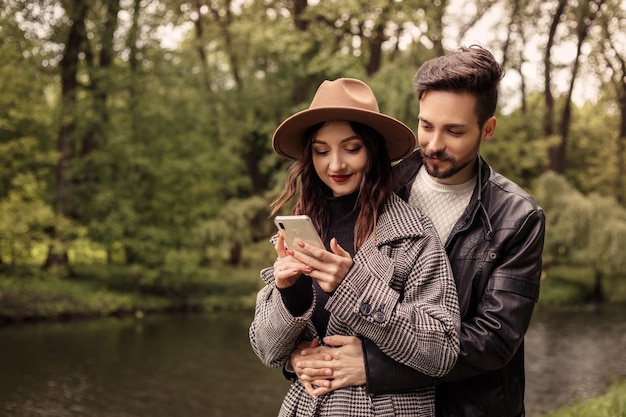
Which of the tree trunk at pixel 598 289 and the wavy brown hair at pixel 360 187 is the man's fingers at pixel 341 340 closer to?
the wavy brown hair at pixel 360 187

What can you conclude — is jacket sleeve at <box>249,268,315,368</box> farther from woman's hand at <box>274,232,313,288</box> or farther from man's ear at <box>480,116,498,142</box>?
man's ear at <box>480,116,498,142</box>

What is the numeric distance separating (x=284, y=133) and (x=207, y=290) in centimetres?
1783

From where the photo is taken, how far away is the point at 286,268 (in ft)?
6.91

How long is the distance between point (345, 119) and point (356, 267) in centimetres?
56

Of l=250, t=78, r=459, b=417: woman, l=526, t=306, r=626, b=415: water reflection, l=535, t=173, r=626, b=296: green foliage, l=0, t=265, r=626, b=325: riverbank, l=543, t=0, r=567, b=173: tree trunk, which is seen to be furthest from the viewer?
l=543, t=0, r=567, b=173: tree trunk

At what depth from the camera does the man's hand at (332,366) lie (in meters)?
2.24

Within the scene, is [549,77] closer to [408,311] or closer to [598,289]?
[598,289]

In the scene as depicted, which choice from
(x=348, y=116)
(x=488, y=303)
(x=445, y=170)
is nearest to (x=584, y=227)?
(x=445, y=170)

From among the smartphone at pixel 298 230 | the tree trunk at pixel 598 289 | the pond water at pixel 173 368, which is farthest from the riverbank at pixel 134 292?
the smartphone at pixel 298 230

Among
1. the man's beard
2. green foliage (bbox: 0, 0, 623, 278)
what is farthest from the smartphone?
green foliage (bbox: 0, 0, 623, 278)

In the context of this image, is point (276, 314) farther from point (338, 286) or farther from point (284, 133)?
point (284, 133)

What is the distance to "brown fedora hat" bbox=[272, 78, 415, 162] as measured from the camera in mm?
2369

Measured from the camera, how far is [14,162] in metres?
17.0

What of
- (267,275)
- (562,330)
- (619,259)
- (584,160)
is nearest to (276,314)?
(267,275)
